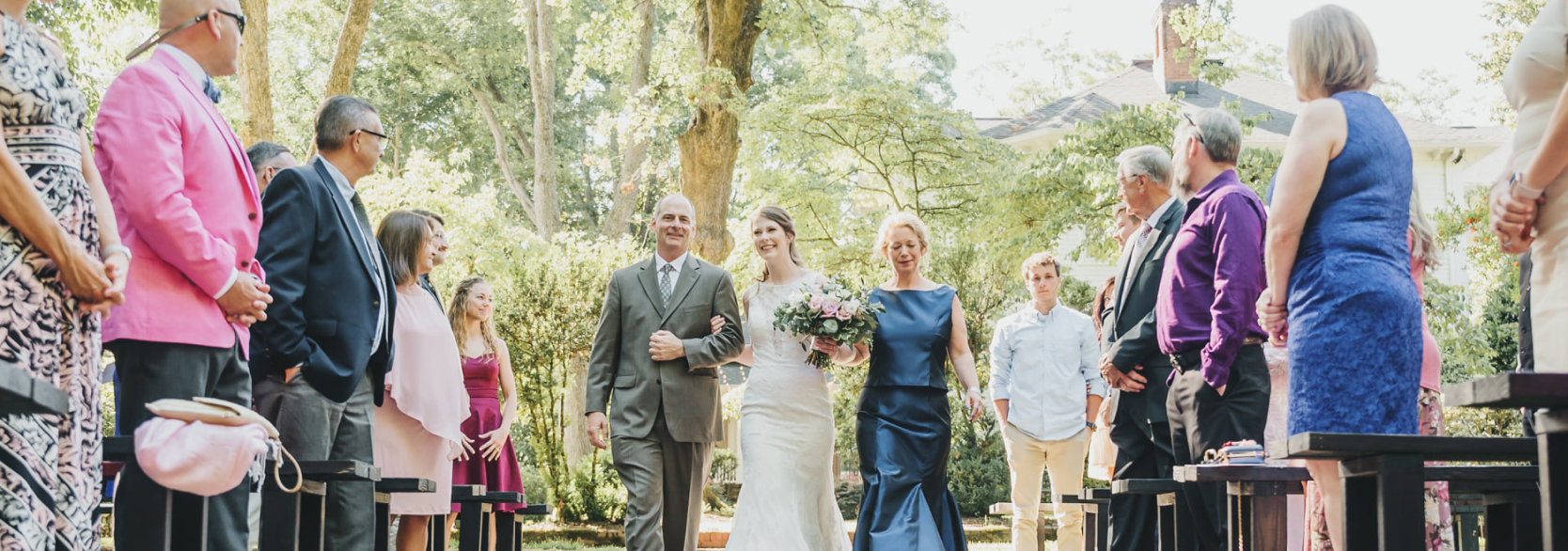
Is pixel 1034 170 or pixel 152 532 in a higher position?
pixel 1034 170

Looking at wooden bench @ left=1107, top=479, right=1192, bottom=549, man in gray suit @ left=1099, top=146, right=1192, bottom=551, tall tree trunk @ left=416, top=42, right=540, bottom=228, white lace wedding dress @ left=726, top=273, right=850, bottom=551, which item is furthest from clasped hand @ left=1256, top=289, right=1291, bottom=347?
tall tree trunk @ left=416, top=42, right=540, bottom=228

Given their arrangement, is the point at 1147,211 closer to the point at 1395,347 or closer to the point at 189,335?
the point at 1395,347

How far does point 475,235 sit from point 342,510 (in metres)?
14.8

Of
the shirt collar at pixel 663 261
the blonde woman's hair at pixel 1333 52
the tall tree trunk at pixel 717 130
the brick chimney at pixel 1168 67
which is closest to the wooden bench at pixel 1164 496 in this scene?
the blonde woman's hair at pixel 1333 52

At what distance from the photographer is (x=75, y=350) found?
3.04 metres

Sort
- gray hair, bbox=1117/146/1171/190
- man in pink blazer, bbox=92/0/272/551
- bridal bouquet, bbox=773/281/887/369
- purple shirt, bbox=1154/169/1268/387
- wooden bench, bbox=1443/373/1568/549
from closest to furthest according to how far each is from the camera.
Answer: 1. wooden bench, bbox=1443/373/1568/549
2. man in pink blazer, bbox=92/0/272/551
3. purple shirt, bbox=1154/169/1268/387
4. gray hair, bbox=1117/146/1171/190
5. bridal bouquet, bbox=773/281/887/369

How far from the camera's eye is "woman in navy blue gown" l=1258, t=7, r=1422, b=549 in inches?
140

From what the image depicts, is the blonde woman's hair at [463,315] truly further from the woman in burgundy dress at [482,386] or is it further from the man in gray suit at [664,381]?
the man in gray suit at [664,381]

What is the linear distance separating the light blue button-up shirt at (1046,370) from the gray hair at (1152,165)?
288 cm

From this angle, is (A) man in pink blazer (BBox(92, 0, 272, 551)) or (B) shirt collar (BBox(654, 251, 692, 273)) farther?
(B) shirt collar (BBox(654, 251, 692, 273))

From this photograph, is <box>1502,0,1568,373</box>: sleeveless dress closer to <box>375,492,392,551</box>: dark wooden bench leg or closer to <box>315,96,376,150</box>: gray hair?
<box>315,96,376,150</box>: gray hair

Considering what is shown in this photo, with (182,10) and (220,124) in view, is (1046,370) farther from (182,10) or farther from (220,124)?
(182,10)

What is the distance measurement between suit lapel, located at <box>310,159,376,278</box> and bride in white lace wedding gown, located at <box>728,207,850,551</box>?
3057 mm

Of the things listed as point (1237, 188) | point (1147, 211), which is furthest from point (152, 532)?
point (1147, 211)
